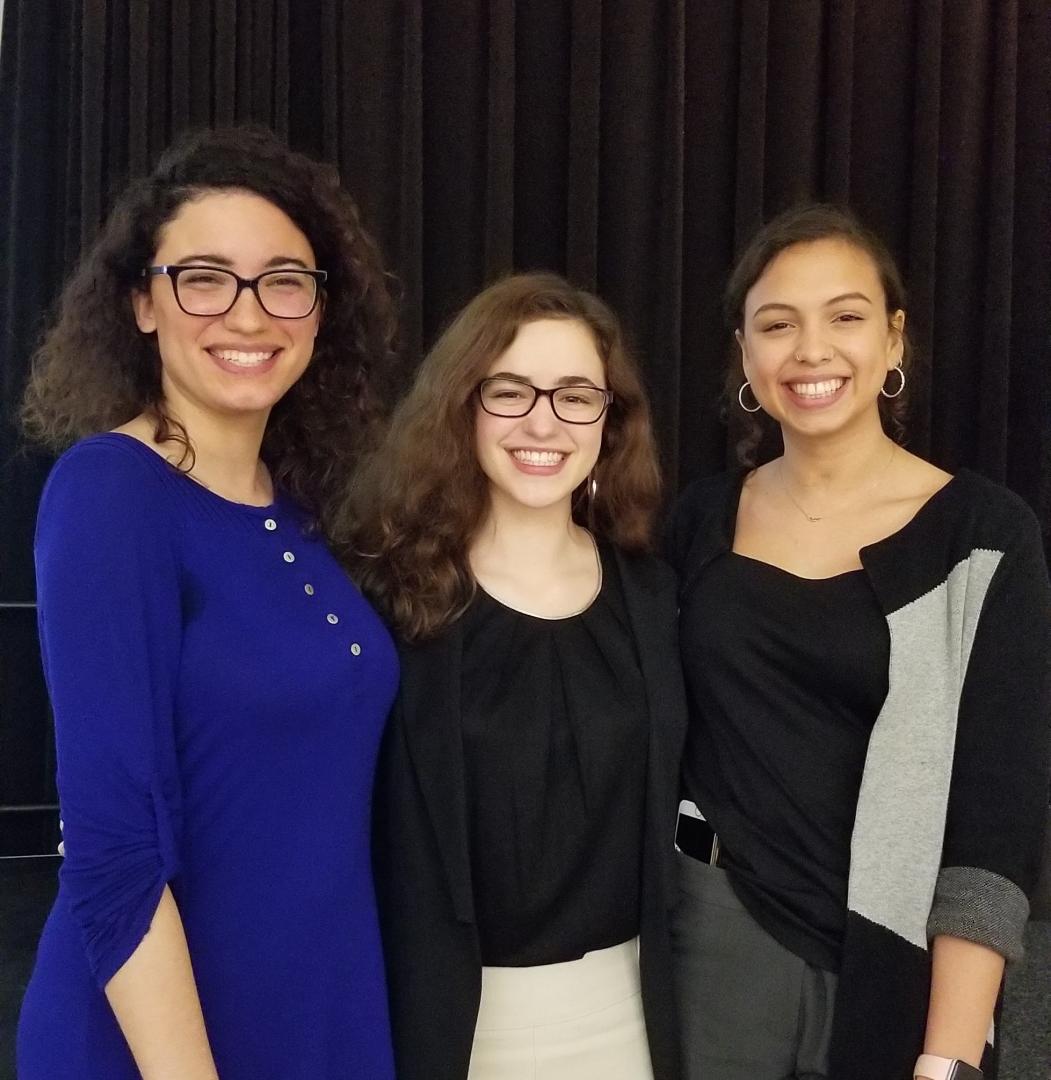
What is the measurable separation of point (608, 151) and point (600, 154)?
0.08ft

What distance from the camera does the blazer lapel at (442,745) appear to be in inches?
50.9

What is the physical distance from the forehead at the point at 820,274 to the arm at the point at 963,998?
962 millimetres

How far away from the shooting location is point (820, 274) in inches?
61.6

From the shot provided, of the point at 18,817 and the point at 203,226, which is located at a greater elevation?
the point at 203,226

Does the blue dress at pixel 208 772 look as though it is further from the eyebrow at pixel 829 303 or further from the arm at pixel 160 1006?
the eyebrow at pixel 829 303

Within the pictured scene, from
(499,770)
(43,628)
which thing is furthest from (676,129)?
(43,628)

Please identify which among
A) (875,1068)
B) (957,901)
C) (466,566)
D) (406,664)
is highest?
(466,566)

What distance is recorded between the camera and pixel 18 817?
293 cm

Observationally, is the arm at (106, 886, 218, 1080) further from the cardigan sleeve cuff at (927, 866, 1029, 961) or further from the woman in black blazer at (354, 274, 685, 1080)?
the cardigan sleeve cuff at (927, 866, 1029, 961)

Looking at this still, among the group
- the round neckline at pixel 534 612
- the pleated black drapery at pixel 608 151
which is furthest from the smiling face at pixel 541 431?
the pleated black drapery at pixel 608 151

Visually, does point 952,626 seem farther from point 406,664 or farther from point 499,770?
point 406,664

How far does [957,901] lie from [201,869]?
0.96 m

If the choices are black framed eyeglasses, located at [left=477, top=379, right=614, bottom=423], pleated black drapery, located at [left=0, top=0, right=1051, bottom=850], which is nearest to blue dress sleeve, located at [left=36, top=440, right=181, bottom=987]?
black framed eyeglasses, located at [left=477, top=379, right=614, bottom=423]

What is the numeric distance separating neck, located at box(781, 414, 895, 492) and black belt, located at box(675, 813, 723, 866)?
0.57m
